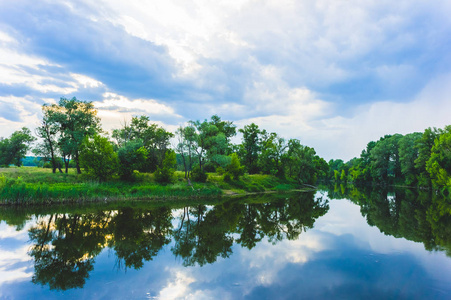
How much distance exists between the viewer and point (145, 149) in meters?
37.9

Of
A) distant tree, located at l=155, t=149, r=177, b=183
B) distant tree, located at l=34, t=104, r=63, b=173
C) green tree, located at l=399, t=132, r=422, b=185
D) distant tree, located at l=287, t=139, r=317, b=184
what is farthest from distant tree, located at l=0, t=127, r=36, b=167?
green tree, located at l=399, t=132, r=422, b=185

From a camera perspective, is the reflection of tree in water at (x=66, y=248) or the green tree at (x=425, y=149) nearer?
the reflection of tree in water at (x=66, y=248)

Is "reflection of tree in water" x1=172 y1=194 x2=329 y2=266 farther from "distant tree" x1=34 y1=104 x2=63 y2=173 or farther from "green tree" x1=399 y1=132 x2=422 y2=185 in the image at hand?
"green tree" x1=399 y1=132 x2=422 y2=185

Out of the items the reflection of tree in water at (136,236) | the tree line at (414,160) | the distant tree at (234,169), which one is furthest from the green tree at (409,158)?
the reflection of tree in water at (136,236)

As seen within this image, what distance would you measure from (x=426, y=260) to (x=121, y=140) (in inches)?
1878

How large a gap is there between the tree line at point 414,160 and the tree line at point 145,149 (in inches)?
959

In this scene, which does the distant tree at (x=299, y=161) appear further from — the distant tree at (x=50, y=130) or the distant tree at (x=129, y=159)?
the distant tree at (x=50, y=130)

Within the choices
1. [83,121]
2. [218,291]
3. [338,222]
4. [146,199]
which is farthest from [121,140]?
[218,291]

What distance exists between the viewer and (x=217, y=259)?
1055 centimetres

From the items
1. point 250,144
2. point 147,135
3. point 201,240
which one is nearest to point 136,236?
point 201,240

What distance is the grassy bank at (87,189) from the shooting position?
23344 mm

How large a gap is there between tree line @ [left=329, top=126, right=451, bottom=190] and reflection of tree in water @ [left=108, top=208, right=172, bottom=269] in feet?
162

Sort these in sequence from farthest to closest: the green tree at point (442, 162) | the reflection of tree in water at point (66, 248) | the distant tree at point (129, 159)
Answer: the green tree at point (442, 162) → the distant tree at point (129, 159) → the reflection of tree in water at point (66, 248)

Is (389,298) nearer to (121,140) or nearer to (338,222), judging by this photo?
(338,222)
